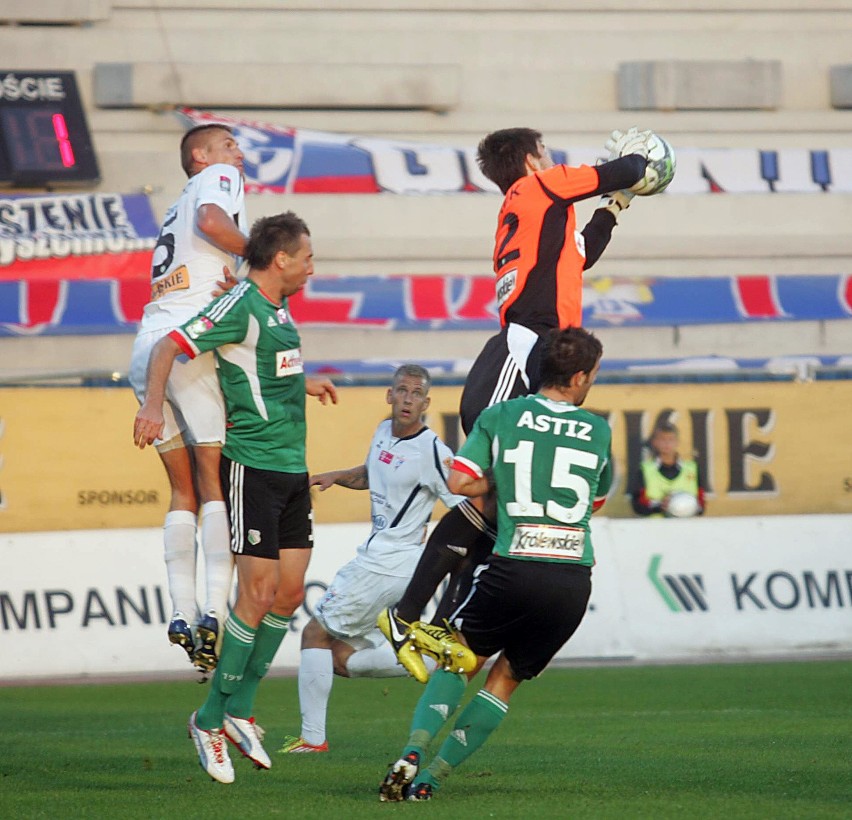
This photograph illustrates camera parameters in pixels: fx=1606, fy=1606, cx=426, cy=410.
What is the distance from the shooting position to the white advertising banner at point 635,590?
12828 mm

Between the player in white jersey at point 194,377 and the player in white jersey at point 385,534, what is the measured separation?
1.94 m

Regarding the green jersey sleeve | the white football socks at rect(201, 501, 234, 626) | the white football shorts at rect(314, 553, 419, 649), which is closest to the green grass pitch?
the white football shorts at rect(314, 553, 419, 649)

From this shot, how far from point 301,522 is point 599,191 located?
6.09ft

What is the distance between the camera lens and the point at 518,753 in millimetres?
7727

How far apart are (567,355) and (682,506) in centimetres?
842

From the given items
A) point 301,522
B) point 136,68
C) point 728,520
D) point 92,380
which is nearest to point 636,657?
point 728,520

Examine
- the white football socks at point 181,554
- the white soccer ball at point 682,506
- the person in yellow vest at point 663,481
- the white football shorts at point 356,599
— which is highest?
the white football socks at point 181,554

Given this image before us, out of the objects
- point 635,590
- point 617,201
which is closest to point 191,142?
point 617,201

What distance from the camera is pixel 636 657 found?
13.3 m

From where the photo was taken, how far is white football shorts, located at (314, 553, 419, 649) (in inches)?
350

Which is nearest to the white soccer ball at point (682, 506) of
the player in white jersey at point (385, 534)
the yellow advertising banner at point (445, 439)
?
the yellow advertising banner at point (445, 439)

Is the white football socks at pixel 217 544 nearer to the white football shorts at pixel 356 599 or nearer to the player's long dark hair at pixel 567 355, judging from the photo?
the player's long dark hair at pixel 567 355

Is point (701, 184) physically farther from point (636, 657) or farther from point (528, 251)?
point (528, 251)

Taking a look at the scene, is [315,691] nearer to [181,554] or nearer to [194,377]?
[181,554]
